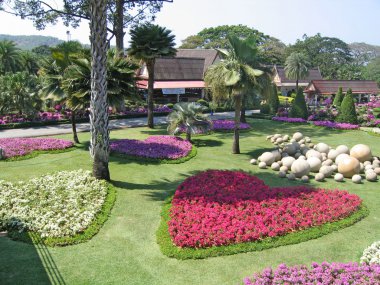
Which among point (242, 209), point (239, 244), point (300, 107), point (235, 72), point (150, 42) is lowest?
point (239, 244)

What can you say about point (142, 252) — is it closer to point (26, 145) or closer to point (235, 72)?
point (235, 72)

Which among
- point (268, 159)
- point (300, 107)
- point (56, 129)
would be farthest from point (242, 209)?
point (300, 107)

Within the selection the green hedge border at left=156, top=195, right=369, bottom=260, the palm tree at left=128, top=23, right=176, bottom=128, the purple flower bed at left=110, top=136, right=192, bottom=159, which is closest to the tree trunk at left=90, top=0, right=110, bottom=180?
the green hedge border at left=156, top=195, right=369, bottom=260

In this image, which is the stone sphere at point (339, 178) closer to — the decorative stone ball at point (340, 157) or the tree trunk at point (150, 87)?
the decorative stone ball at point (340, 157)

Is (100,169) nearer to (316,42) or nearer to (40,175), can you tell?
(40,175)

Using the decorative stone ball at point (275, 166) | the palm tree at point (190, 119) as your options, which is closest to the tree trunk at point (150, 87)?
the palm tree at point (190, 119)

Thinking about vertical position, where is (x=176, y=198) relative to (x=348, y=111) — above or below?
below

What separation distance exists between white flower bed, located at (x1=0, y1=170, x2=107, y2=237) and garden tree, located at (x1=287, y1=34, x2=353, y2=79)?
8516cm

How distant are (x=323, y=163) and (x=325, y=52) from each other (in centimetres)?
9112

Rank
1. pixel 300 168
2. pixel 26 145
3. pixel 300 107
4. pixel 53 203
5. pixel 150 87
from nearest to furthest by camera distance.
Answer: pixel 53 203
pixel 300 168
pixel 26 145
pixel 150 87
pixel 300 107

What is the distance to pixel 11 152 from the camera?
18.8 meters

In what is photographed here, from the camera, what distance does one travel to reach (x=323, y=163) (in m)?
17.7

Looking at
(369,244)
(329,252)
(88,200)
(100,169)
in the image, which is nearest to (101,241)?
(88,200)

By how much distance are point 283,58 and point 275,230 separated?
8390 cm
